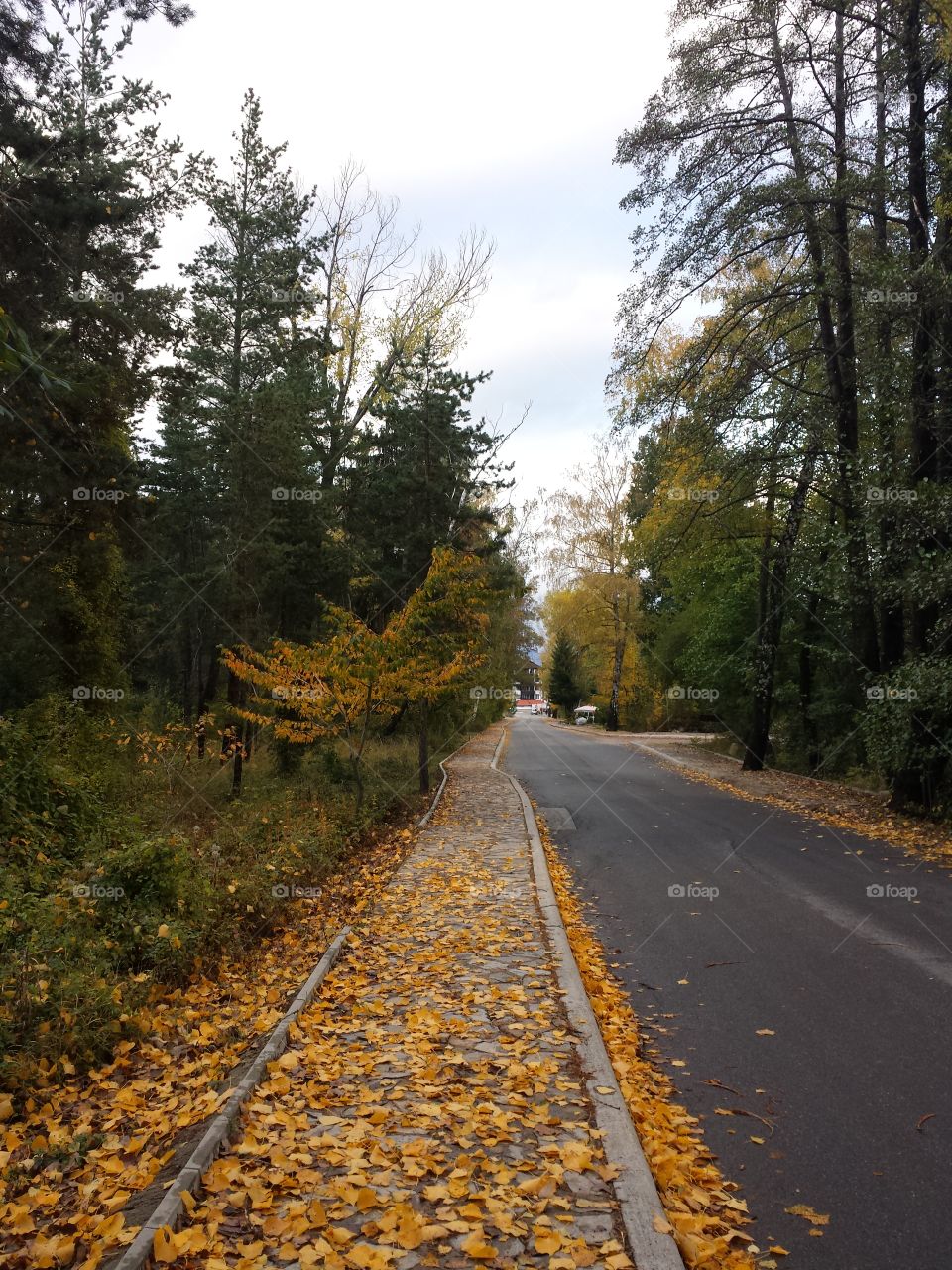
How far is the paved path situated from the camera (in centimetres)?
313

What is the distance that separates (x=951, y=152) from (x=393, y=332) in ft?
61.2

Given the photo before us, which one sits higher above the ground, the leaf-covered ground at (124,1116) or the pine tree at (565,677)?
the pine tree at (565,677)

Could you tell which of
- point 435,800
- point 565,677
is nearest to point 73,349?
point 435,800

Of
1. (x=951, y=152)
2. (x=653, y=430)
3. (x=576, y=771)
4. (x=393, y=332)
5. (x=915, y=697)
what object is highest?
(x=393, y=332)

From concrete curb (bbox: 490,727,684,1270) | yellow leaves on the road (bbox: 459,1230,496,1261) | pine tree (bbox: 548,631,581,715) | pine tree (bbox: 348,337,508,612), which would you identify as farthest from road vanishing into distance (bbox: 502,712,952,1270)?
pine tree (bbox: 548,631,581,715)

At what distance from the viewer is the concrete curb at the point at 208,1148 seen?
9.81 ft

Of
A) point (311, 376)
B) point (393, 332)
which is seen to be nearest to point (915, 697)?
point (311, 376)

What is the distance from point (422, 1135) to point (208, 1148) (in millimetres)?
984

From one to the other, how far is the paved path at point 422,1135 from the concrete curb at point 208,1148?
0.08 metres

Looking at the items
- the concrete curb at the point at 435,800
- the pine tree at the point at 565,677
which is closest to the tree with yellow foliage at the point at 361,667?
the concrete curb at the point at 435,800

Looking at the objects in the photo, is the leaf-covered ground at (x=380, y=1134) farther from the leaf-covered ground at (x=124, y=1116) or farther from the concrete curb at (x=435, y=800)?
the concrete curb at (x=435, y=800)

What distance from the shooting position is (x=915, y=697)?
12.5 meters

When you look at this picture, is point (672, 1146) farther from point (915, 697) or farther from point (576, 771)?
point (576, 771)

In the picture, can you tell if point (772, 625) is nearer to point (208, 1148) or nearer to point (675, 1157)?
point (675, 1157)
